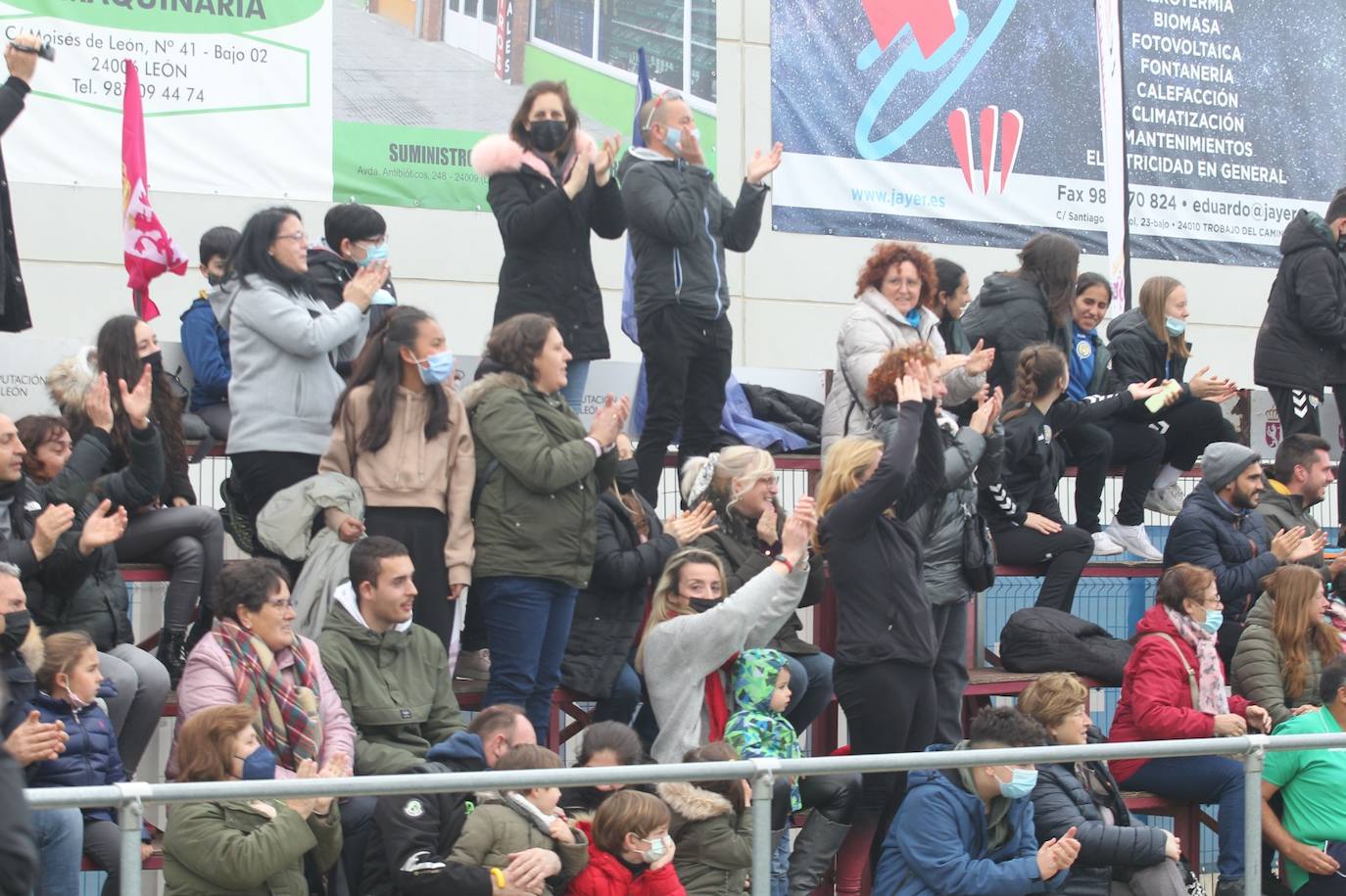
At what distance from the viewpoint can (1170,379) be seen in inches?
407

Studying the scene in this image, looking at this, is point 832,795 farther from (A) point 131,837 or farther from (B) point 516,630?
(A) point 131,837

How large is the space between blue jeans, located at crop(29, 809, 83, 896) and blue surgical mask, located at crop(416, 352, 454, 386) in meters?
2.29

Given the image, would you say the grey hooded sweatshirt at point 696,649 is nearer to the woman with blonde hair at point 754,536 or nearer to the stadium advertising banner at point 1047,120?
the woman with blonde hair at point 754,536

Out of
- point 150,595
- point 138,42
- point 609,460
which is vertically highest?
point 138,42

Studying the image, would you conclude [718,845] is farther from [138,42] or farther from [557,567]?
[138,42]

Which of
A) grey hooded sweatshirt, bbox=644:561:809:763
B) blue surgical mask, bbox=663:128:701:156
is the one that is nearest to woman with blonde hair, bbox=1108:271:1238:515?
blue surgical mask, bbox=663:128:701:156

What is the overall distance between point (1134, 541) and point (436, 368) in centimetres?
432

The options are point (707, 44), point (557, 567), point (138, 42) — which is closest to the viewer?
point (557, 567)

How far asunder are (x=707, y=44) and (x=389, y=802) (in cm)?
887

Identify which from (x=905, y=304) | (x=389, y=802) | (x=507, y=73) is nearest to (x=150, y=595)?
(x=389, y=802)

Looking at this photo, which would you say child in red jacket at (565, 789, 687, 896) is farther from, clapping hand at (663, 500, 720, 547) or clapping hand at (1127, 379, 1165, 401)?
clapping hand at (1127, 379, 1165, 401)

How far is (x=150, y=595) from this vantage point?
26.0ft

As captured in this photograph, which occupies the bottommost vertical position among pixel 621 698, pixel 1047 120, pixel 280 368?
pixel 621 698

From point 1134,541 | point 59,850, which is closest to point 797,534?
point 59,850
